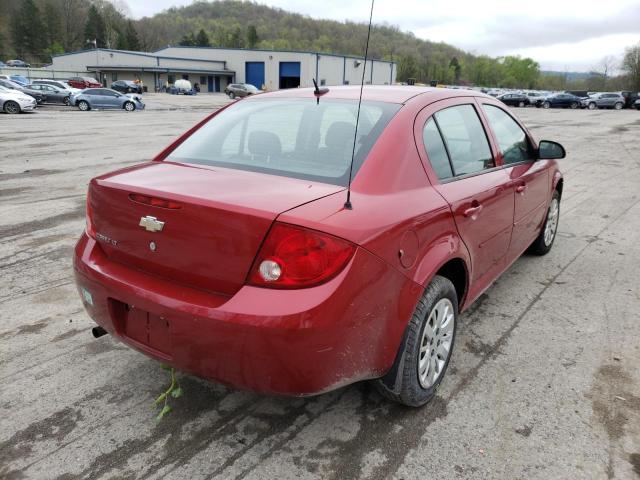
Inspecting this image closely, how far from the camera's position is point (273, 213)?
6.95 ft

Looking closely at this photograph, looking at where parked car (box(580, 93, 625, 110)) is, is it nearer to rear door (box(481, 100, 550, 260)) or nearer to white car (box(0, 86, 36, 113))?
white car (box(0, 86, 36, 113))

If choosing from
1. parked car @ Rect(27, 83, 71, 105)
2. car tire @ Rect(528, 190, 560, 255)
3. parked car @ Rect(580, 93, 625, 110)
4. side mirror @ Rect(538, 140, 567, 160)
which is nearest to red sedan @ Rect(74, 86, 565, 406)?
side mirror @ Rect(538, 140, 567, 160)

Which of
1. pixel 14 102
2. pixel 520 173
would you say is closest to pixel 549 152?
pixel 520 173

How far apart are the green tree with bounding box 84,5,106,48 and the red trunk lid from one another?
120 m

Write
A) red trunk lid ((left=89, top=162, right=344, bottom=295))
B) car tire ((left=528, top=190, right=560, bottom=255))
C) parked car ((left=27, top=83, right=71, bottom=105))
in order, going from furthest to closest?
parked car ((left=27, top=83, right=71, bottom=105)), car tire ((left=528, top=190, right=560, bottom=255)), red trunk lid ((left=89, top=162, right=344, bottom=295))

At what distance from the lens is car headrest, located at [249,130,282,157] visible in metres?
2.89

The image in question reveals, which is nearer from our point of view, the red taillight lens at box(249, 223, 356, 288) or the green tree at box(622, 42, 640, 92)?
the red taillight lens at box(249, 223, 356, 288)

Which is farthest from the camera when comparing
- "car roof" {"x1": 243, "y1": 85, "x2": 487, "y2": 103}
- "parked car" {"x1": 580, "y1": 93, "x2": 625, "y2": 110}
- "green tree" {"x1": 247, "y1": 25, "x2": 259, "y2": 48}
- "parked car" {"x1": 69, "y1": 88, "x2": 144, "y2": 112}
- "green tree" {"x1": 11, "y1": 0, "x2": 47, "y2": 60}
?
"green tree" {"x1": 247, "y1": 25, "x2": 259, "y2": 48}

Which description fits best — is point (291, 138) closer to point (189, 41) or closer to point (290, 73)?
point (290, 73)

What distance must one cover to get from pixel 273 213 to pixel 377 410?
1295 millimetres

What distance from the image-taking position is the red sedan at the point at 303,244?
6.81ft

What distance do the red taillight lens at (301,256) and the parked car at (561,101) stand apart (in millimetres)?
54919

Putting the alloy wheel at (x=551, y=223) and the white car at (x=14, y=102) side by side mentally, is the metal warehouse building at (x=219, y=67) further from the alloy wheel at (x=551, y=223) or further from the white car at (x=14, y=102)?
the alloy wheel at (x=551, y=223)

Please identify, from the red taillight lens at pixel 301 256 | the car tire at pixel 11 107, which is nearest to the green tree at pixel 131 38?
the car tire at pixel 11 107
